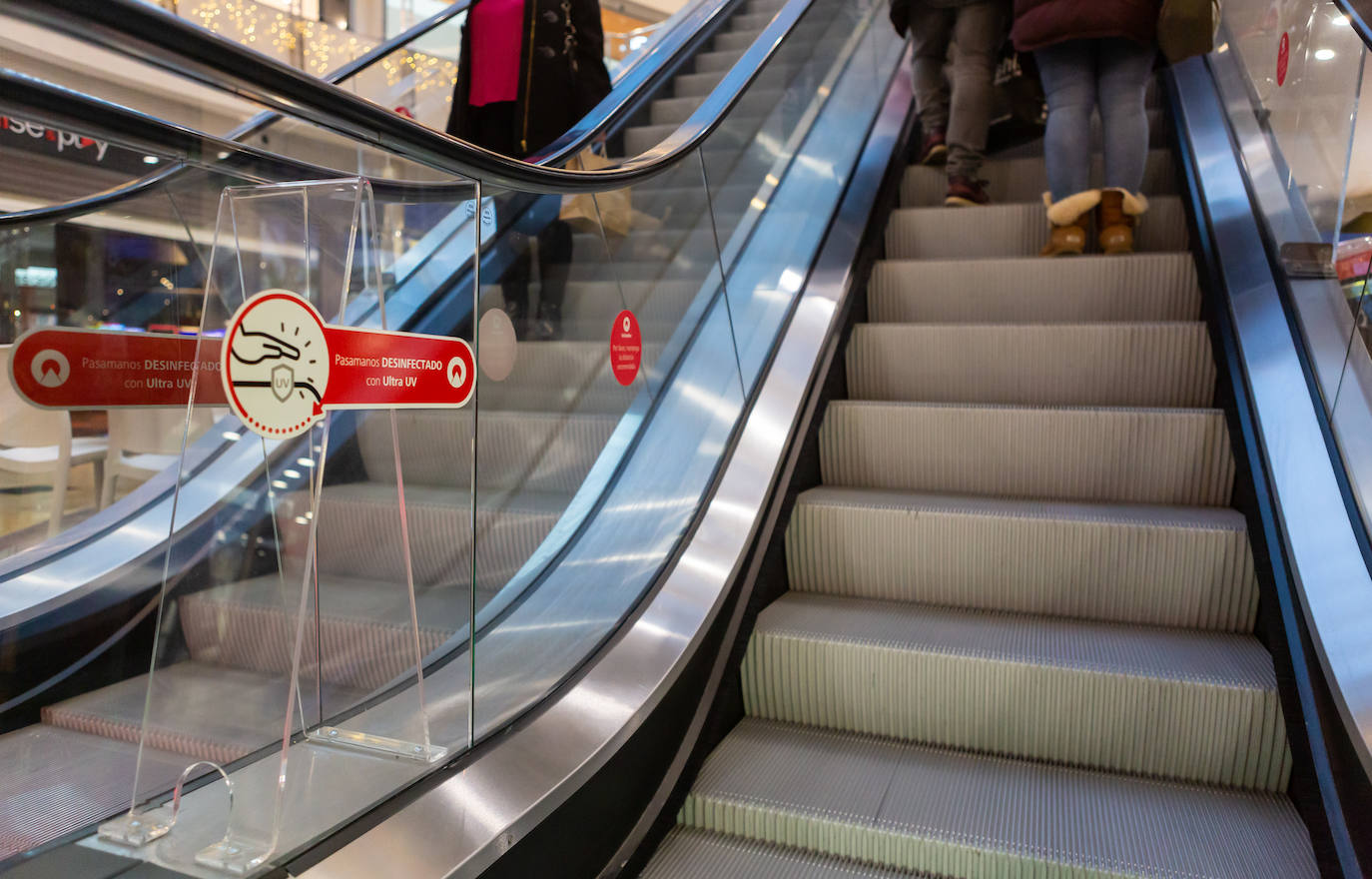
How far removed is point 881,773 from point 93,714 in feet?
4.59

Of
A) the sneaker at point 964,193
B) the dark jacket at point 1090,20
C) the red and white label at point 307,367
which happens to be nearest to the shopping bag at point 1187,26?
the dark jacket at point 1090,20

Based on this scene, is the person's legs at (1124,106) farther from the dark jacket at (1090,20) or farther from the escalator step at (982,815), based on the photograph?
the escalator step at (982,815)

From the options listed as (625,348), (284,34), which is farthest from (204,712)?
(284,34)

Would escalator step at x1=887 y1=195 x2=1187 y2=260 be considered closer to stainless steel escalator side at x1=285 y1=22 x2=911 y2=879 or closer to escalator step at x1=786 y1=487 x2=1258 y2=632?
stainless steel escalator side at x1=285 y1=22 x2=911 y2=879

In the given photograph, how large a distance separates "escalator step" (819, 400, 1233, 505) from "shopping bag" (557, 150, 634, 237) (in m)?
0.81

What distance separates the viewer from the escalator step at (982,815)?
162 cm

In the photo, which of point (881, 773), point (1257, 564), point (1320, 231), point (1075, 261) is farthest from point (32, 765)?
point (1075, 261)

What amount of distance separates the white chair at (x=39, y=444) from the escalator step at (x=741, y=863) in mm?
1160

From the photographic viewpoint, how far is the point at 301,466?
144cm

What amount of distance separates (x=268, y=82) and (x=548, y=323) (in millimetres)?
890

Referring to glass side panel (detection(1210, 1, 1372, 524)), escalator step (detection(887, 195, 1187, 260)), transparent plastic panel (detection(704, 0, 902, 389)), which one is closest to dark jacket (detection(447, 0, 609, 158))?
transparent plastic panel (detection(704, 0, 902, 389))

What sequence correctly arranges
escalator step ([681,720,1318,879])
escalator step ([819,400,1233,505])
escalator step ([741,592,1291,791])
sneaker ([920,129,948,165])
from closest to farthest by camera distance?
1. escalator step ([681,720,1318,879])
2. escalator step ([741,592,1291,791])
3. escalator step ([819,400,1233,505])
4. sneaker ([920,129,948,165])

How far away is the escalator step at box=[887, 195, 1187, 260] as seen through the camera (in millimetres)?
3400

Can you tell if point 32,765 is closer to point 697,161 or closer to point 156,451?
point 156,451
